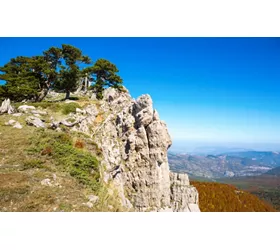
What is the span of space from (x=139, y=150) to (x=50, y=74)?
18819mm

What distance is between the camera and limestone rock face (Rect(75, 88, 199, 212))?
2441 cm

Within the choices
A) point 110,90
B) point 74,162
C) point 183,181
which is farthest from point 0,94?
point 183,181

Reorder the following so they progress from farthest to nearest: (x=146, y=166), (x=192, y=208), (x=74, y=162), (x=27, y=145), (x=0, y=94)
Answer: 1. (x=192, y=208)
2. (x=0, y=94)
3. (x=146, y=166)
4. (x=27, y=145)
5. (x=74, y=162)

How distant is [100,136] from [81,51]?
18.6 m

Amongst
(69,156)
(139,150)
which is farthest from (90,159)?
(139,150)

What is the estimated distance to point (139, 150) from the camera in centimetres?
2602

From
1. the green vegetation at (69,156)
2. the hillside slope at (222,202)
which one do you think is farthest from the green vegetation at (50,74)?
the hillside slope at (222,202)

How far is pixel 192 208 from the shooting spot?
102ft

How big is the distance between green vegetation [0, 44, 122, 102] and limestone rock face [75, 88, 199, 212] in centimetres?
778

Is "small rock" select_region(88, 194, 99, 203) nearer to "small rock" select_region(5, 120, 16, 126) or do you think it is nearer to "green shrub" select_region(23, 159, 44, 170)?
"green shrub" select_region(23, 159, 44, 170)

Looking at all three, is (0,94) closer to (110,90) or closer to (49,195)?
(110,90)

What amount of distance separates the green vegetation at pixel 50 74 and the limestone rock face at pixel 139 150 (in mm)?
7781

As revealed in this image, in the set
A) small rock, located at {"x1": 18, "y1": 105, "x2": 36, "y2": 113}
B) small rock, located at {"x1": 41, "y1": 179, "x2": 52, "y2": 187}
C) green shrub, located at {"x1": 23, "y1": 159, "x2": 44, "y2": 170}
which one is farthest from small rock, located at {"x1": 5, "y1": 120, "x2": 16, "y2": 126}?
small rock, located at {"x1": 41, "y1": 179, "x2": 52, "y2": 187}

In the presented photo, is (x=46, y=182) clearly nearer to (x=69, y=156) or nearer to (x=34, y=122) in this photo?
(x=69, y=156)
